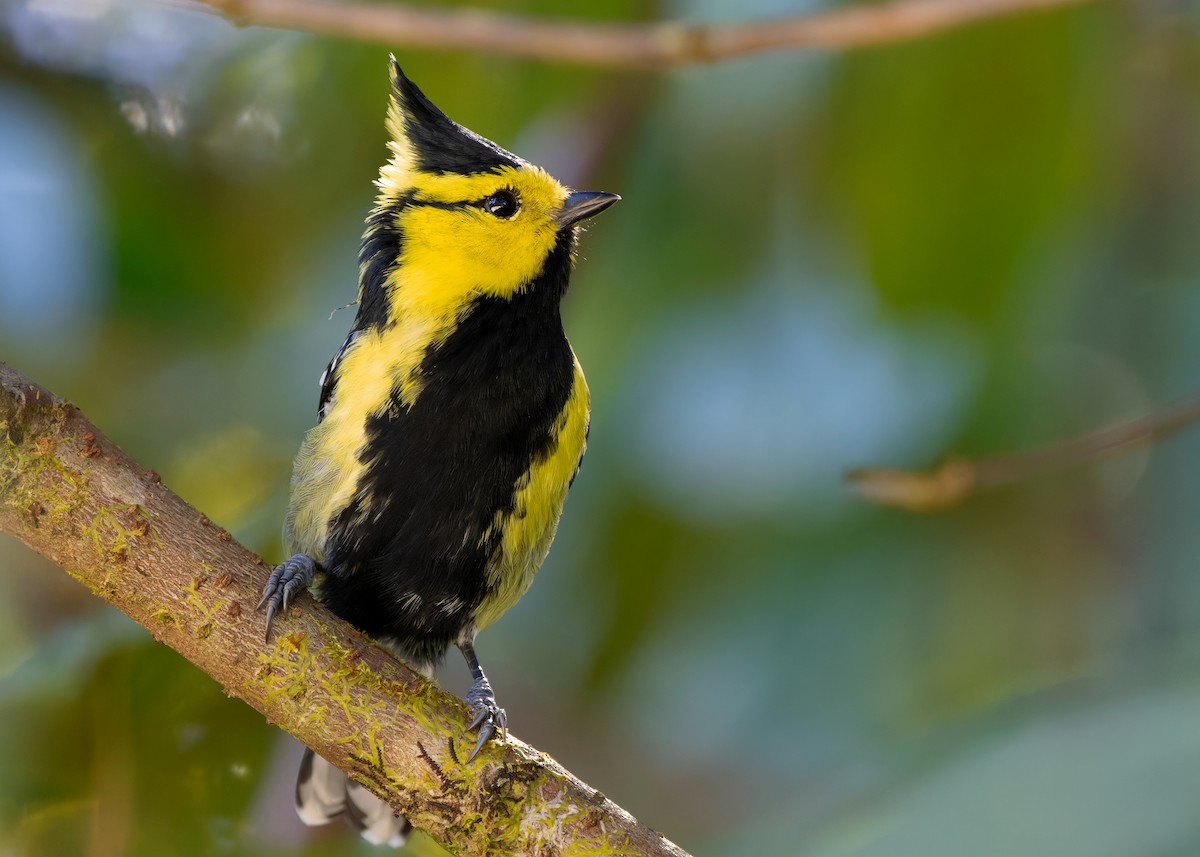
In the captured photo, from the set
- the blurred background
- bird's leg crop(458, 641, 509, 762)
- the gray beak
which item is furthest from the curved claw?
the gray beak

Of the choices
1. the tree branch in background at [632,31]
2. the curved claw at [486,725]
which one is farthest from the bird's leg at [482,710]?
the tree branch in background at [632,31]

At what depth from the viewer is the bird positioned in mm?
1820

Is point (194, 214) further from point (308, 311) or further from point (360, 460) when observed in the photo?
point (360, 460)

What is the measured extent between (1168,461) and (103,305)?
6.45 ft

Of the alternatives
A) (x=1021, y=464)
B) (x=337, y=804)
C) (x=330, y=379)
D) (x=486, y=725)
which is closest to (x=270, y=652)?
(x=486, y=725)

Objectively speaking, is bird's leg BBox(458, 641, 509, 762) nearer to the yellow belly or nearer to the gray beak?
the yellow belly

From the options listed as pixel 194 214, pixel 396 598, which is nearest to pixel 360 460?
pixel 396 598

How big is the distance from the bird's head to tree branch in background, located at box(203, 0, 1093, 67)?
1.43 feet

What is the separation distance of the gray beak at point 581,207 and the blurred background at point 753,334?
1.10 feet

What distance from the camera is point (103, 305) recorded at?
215 centimetres

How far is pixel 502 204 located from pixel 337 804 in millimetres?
1044

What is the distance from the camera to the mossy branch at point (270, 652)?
1.35 metres

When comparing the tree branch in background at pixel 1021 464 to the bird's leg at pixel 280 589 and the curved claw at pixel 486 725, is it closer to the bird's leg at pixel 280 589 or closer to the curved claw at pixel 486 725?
the curved claw at pixel 486 725

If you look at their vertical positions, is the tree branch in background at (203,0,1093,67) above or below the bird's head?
above
